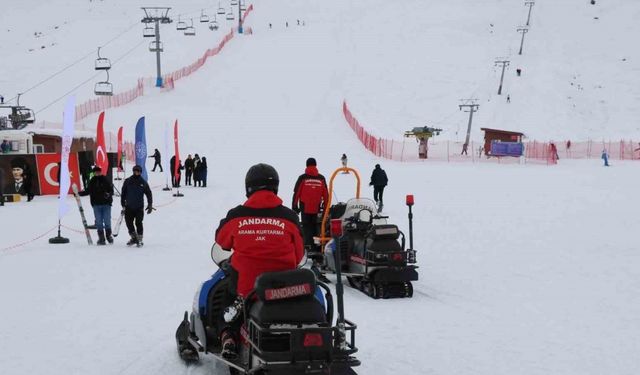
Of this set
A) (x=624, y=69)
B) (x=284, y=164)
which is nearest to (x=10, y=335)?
(x=284, y=164)

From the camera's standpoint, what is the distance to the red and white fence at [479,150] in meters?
44.7

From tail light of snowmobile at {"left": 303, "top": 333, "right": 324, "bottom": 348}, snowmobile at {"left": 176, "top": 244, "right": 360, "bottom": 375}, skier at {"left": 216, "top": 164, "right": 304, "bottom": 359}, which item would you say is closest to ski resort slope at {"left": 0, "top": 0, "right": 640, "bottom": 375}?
snowmobile at {"left": 176, "top": 244, "right": 360, "bottom": 375}

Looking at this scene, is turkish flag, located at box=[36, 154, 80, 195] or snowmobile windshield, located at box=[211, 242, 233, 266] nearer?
snowmobile windshield, located at box=[211, 242, 233, 266]

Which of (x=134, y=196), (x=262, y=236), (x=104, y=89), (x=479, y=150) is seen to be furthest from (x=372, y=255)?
(x=104, y=89)

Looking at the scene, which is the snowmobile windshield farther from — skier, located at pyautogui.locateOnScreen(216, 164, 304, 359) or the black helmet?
the black helmet

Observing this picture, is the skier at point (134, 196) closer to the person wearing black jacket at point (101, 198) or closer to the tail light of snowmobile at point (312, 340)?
the person wearing black jacket at point (101, 198)

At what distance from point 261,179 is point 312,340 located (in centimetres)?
122

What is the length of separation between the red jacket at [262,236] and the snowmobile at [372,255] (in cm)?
439

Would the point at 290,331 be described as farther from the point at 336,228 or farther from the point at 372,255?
the point at 372,255

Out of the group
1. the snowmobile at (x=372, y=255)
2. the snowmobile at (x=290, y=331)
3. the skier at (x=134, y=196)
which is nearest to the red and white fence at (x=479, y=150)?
the skier at (x=134, y=196)

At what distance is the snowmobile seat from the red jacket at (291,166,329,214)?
6.48m

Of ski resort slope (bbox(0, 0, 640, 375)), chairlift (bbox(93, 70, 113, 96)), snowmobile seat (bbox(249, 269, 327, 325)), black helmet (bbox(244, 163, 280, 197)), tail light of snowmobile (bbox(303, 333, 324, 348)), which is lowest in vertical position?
ski resort slope (bbox(0, 0, 640, 375))

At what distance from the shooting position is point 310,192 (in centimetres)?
1153

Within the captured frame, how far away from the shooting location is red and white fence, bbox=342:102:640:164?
44688 mm
